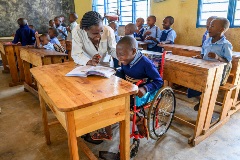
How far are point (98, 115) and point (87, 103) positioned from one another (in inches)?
6.8

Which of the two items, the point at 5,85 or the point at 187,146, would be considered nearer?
the point at 187,146

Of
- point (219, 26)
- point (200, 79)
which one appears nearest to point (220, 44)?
point (219, 26)

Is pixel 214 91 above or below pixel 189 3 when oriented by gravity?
below

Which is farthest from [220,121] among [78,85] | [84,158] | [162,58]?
[78,85]

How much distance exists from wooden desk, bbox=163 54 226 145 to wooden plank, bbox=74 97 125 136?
977mm

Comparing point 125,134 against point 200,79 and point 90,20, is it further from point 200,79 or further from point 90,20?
point 90,20

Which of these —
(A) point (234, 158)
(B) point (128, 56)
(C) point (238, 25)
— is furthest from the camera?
(C) point (238, 25)

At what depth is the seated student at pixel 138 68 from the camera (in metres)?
1.72

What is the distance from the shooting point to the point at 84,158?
1943 mm

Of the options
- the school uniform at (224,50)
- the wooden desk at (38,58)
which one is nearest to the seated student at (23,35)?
the wooden desk at (38,58)

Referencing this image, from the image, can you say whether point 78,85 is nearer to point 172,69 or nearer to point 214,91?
point 172,69

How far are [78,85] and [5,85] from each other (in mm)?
3777

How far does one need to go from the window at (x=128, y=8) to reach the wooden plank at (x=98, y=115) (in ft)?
16.7

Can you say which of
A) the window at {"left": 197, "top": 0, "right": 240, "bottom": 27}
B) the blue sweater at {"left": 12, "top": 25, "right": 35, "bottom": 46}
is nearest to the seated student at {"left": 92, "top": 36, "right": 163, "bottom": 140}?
the window at {"left": 197, "top": 0, "right": 240, "bottom": 27}
